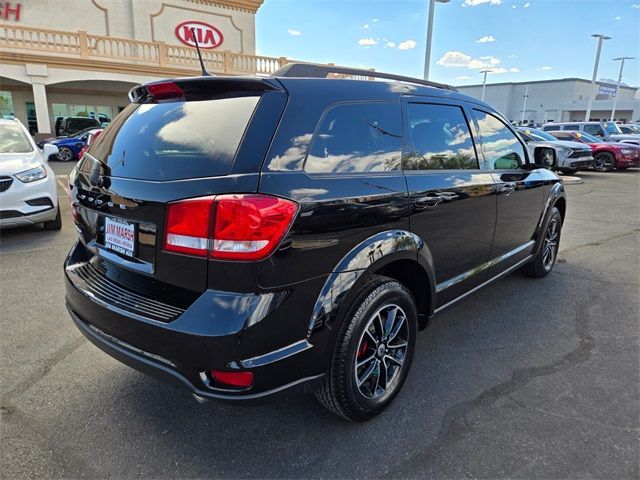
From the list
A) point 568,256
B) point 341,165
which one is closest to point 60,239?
point 341,165

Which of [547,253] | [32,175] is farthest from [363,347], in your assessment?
[32,175]

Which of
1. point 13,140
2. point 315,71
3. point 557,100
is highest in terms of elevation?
point 557,100

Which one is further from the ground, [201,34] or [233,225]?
[201,34]

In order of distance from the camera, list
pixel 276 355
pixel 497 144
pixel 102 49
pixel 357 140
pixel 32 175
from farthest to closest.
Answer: pixel 102 49, pixel 32 175, pixel 497 144, pixel 357 140, pixel 276 355

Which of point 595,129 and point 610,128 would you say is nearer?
point 595,129

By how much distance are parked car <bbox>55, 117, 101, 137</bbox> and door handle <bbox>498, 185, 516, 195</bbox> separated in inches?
846

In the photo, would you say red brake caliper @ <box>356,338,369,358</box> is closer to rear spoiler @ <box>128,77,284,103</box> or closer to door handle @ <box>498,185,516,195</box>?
rear spoiler @ <box>128,77,284,103</box>

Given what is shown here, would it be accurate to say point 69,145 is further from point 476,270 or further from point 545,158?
point 476,270

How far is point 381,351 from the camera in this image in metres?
2.48

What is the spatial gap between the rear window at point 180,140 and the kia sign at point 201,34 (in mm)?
23315

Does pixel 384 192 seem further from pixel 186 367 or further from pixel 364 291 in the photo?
pixel 186 367

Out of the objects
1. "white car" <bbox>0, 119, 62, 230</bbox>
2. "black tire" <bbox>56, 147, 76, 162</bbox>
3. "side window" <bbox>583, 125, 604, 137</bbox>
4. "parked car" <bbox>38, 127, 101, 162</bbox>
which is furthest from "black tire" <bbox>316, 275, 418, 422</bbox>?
"side window" <bbox>583, 125, 604, 137</bbox>

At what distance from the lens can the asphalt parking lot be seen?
83.9 inches

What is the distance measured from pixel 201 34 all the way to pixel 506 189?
23780mm
